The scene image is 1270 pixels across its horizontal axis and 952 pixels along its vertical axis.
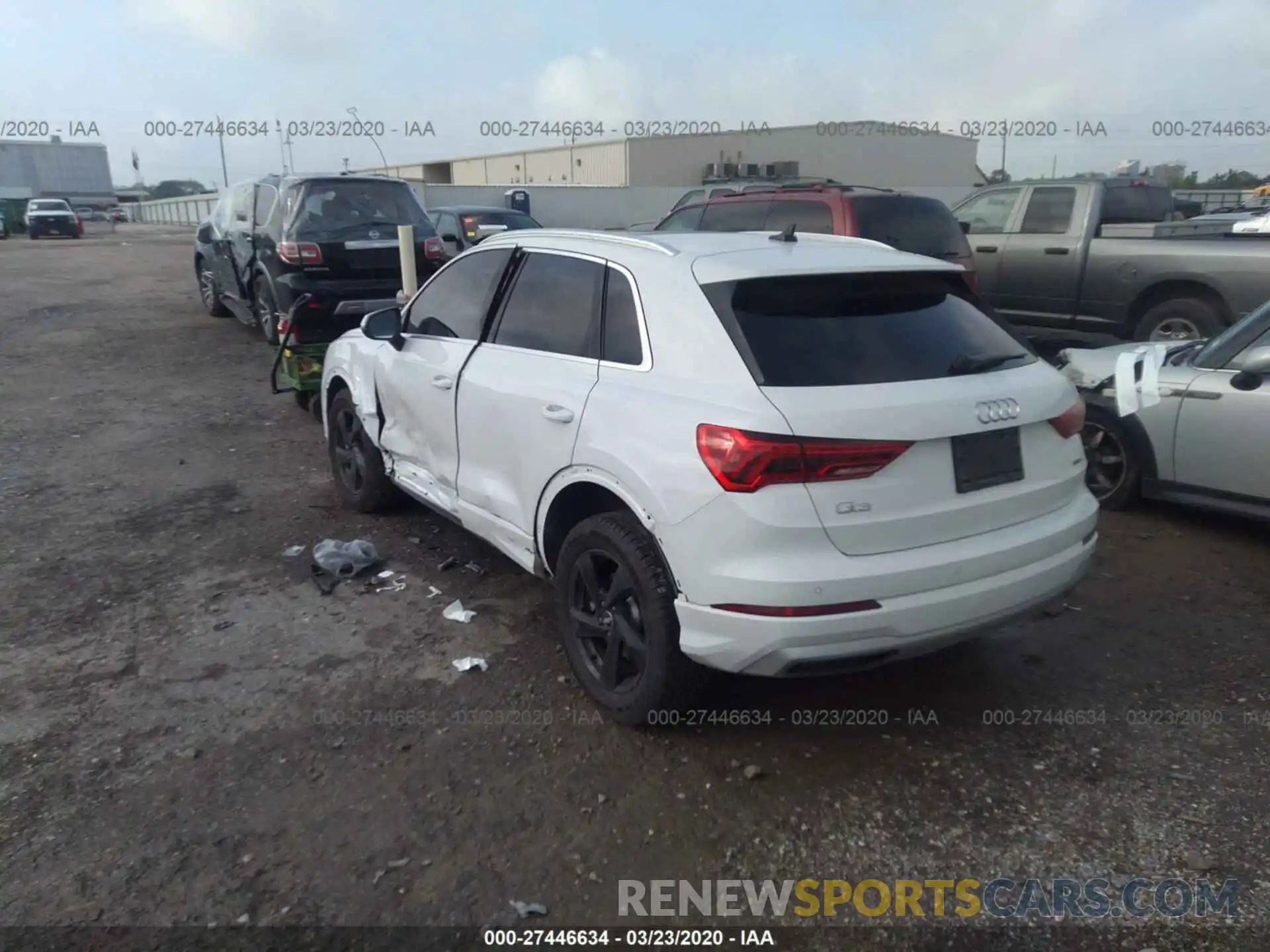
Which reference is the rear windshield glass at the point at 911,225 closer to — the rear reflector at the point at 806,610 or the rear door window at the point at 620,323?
the rear door window at the point at 620,323

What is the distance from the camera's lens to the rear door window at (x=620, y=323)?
3.41 meters

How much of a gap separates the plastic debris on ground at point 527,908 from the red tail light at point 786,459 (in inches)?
52.1

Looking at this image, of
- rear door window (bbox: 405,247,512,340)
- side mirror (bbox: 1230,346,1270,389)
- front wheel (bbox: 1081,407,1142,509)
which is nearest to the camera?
rear door window (bbox: 405,247,512,340)

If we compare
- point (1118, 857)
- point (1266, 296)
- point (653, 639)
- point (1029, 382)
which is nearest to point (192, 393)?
point (653, 639)

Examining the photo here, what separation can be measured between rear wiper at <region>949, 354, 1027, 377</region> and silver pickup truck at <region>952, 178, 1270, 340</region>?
19.8 feet

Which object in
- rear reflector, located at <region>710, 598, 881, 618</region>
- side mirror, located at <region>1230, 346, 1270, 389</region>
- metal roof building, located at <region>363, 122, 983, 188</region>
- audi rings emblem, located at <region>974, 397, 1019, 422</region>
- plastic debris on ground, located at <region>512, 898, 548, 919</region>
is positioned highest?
metal roof building, located at <region>363, 122, 983, 188</region>

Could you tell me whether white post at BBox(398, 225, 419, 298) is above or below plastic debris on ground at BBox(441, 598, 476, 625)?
above

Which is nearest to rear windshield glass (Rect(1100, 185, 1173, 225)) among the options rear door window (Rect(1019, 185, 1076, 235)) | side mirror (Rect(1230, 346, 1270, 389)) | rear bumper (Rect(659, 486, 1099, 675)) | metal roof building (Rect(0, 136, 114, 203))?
rear door window (Rect(1019, 185, 1076, 235))

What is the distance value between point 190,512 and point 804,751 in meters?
4.34

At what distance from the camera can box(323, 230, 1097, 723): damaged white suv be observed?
286 centimetres

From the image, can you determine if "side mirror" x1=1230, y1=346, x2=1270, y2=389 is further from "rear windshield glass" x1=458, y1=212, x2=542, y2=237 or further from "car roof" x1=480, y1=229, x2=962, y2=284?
"rear windshield glass" x1=458, y1=212, x2=542, y2=237

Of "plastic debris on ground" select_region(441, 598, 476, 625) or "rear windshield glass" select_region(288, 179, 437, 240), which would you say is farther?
"rear windshield glass" select_region(288, 179, 437, 240)

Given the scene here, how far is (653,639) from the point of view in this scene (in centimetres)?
321

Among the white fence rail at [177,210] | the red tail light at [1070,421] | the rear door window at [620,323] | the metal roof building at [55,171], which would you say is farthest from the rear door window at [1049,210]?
the metal roof building at [55,171]
